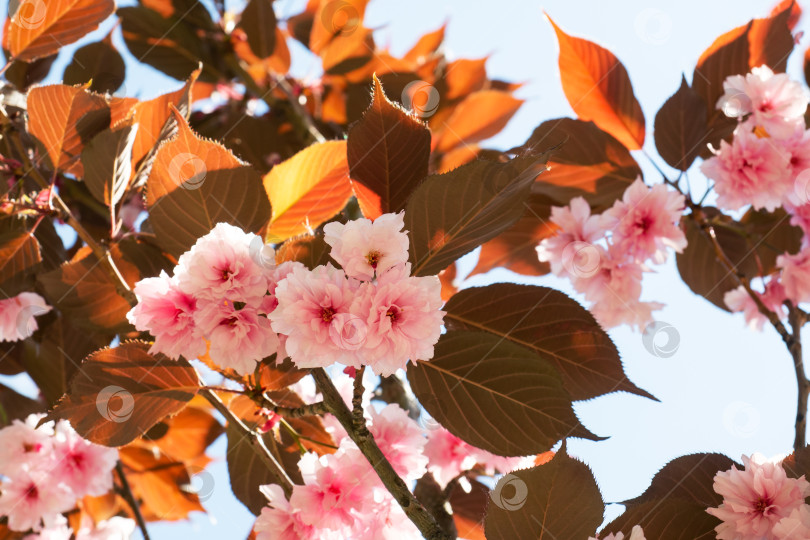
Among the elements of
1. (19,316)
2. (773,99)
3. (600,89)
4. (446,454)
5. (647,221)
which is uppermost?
(773,99)

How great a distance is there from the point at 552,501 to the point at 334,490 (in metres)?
0.33

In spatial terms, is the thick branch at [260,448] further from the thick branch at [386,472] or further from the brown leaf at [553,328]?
the brown leaf at [553,328]

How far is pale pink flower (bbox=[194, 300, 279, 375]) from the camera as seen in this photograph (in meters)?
0.86

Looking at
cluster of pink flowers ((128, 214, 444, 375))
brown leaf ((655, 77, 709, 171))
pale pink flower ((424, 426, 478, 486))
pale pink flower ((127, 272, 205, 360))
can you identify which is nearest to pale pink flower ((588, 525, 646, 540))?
cluster of pink flowers ((128, 214, 444, 375))

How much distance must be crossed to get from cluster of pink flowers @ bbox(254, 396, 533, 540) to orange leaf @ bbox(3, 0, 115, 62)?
3.04ft

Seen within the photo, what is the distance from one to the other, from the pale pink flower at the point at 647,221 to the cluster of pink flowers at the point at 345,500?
61 centimetres

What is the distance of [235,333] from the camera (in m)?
0.86

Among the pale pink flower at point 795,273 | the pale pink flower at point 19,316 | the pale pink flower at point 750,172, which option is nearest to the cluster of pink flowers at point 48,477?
the pale pink flower at point 19,316

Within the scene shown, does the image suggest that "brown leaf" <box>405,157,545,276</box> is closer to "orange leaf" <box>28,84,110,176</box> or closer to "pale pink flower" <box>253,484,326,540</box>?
Answer: "pale pink flower" <box>253,484,326,540</box>

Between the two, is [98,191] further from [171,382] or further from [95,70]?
[95,70]

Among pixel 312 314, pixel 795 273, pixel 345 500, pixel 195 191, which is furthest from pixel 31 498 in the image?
pixel 795 273

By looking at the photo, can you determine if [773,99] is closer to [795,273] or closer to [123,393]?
[795,273]

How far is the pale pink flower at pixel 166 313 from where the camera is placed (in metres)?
0.88

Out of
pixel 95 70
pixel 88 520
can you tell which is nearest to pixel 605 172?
pixel 95 70
